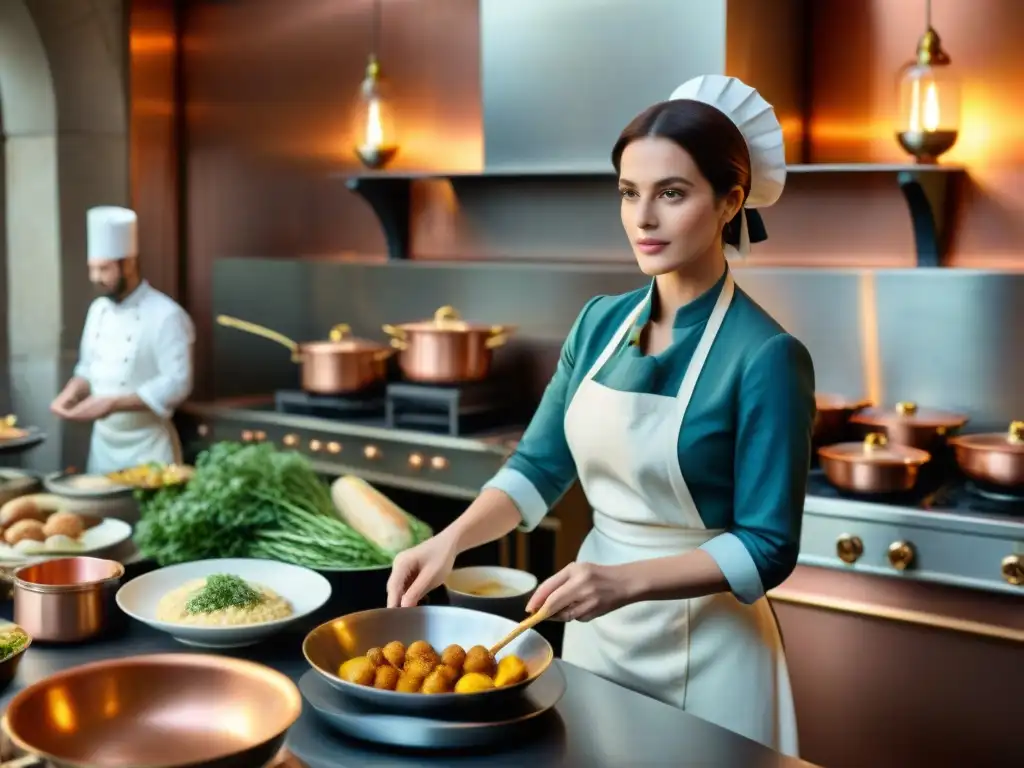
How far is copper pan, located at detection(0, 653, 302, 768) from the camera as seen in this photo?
1412 millimetres

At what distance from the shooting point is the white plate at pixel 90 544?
216 centimetres

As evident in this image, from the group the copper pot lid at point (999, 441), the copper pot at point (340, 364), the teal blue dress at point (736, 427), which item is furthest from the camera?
the copper pot at point (340, 364)

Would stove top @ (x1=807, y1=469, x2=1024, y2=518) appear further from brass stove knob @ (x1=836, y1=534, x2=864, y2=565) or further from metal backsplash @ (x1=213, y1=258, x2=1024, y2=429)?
metal backsplash @ (x1=213, y1=258, x2=1024, y2=429)

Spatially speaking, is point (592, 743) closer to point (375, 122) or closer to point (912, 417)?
point (912, 417)

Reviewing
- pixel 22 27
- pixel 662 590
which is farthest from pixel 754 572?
pixel 22 27

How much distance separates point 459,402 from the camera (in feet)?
13.1

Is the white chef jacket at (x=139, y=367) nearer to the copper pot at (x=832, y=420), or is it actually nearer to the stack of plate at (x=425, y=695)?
the copper pot at (x=832, y=420)

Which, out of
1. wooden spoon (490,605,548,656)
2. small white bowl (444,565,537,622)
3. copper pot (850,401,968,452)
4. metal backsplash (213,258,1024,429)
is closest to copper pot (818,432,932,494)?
copper pot (850,401,968,452)

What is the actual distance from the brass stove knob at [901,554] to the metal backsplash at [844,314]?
0.58 metres

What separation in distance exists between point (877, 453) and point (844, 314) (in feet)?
1.99

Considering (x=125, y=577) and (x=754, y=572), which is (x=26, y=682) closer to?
(x=125, y=577)

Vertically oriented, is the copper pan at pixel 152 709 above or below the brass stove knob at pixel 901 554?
above

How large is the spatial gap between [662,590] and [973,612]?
1500 millimetres

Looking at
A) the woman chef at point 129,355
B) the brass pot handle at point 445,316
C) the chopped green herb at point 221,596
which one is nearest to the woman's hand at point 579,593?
the chopped green herb at point 221,596
